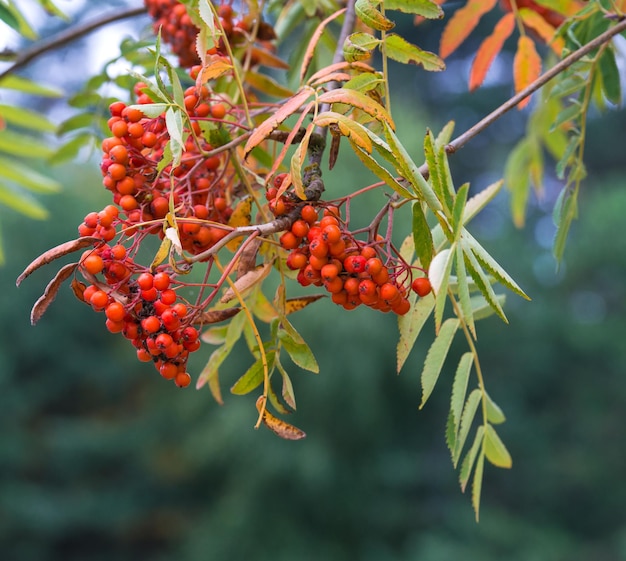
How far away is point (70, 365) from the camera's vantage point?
21.3ft

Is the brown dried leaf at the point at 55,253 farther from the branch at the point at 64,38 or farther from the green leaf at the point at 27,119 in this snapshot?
the green leaf at the point at 27,119

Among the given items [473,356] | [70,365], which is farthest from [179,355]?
[70,365]

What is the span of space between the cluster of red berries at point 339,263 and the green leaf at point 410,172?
0.06 m

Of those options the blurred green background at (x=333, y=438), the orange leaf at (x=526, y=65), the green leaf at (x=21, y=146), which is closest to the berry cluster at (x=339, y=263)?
the orange leaf at (x=526, y=65)

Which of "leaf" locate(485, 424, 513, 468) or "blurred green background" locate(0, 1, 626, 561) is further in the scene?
"blurred green background" locate(0, 1, 626, 561)

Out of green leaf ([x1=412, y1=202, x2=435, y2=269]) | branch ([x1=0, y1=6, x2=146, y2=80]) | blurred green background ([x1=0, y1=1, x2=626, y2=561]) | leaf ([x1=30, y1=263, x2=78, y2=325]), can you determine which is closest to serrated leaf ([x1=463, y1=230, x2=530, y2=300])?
green leaf ([x1=412, y1=202, x2=435, y2=269])

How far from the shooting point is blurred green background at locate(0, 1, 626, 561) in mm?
5527

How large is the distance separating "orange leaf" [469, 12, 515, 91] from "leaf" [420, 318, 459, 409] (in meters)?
0.37

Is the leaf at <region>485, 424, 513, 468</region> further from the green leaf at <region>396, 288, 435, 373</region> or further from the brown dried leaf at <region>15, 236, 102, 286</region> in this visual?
the brown dried leaf at <region>15, 236, 102, 286</region>

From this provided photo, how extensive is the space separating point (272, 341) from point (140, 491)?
21.0 feet

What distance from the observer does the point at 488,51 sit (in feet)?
2.79

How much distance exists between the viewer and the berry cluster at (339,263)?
471 millimetres

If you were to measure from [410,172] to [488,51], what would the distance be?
49cm

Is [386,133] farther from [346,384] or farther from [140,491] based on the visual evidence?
[140,491]
